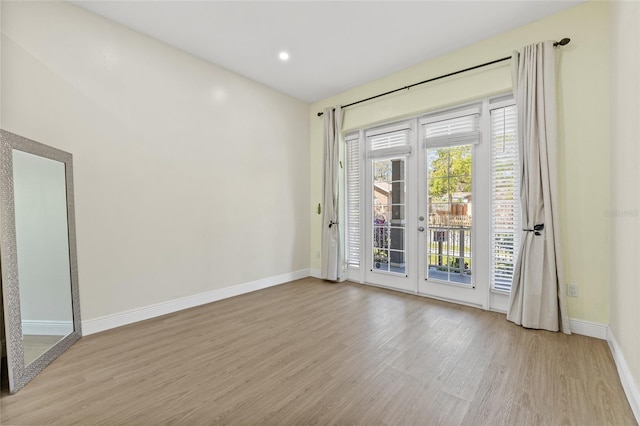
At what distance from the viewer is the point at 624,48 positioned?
1932 mm

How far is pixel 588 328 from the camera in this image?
2.51m

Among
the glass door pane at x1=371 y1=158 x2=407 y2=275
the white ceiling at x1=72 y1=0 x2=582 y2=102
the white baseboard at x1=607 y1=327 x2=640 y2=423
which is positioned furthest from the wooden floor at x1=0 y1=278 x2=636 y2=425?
the white ceiling at x1=72 y1=0 x2=582 y2=102

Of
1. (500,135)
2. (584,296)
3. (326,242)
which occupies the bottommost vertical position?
(584,296)

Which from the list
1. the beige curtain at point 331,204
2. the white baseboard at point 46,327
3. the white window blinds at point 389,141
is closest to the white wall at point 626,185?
the white window blinds at point 389,141

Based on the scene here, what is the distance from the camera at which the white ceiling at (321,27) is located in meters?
2.59

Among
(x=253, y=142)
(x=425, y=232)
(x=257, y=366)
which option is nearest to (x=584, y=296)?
(x=425, y=232)

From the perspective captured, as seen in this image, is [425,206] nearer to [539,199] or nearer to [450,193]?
[450,193]

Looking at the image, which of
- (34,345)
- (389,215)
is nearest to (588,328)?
(389,215)

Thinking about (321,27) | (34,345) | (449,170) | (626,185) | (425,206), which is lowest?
(34,345)

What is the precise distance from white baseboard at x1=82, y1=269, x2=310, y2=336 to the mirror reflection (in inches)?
9.6

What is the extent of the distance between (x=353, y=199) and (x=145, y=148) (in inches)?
117

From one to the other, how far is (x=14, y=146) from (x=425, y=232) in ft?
13.3

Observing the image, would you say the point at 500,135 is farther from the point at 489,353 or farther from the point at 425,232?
the point at 489,353

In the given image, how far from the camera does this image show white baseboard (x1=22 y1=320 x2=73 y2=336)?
1950 mm
